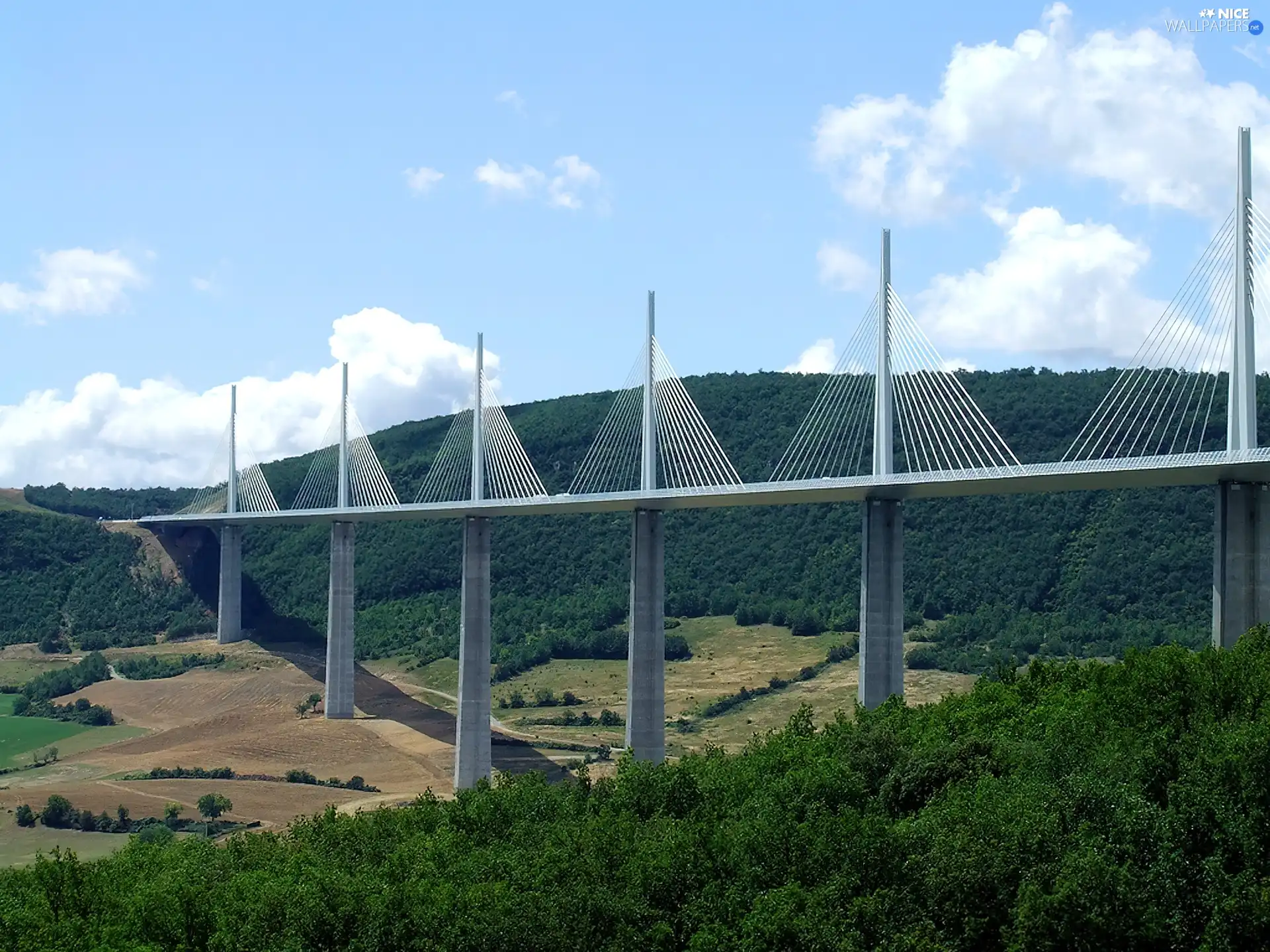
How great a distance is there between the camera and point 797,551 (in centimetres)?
7894

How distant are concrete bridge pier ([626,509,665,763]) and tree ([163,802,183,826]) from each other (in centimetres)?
1421

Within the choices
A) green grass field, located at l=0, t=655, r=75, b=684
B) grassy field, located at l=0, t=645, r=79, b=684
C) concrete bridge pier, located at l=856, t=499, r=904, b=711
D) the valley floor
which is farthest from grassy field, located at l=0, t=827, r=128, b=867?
grassy field, located at l=0, t=645, r=79, b=684

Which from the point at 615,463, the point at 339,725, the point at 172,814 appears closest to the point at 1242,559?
the point at 172,814

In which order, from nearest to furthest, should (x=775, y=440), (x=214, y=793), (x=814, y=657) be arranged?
(x=214, y=793) < (x=814, y=657) < (x=775, y=440)

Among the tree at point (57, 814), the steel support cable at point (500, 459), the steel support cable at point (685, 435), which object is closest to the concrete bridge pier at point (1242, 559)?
the steel support cable at point (685, 435)

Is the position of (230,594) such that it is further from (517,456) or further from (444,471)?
(517,456)

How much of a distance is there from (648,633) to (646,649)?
1.76 feet

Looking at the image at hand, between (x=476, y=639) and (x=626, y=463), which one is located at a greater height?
(x=626, y=463)

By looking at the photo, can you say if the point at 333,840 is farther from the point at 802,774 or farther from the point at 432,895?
the point at 802,774

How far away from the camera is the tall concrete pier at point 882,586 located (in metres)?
39.7

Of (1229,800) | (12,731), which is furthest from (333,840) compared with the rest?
(12,731)

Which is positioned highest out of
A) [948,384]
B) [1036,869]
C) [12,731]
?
[948,384]

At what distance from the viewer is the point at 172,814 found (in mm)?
47000

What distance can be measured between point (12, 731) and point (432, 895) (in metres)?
52.7
